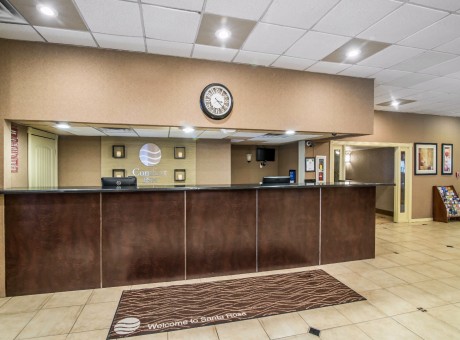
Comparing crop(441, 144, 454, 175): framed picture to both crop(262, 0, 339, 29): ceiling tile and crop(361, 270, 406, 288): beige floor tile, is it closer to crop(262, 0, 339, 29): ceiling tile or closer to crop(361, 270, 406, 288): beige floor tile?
crop(361, 270, 406, 288): beige floor tile

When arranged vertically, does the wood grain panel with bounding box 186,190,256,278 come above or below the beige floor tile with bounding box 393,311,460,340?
above

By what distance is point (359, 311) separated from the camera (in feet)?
9.43

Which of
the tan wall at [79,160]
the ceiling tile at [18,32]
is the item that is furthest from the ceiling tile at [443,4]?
the tan wall at [79,160]

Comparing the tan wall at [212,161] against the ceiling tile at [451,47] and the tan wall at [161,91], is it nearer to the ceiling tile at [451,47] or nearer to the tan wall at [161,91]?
the tan wall at [161,91]

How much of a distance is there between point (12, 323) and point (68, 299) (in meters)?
0.57

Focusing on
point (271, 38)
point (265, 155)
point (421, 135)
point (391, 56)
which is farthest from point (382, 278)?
point (421, 135)

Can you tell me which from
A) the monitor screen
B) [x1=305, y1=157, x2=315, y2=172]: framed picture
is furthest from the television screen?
the monitor screen

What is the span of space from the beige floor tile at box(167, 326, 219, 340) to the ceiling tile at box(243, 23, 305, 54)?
11.1ft

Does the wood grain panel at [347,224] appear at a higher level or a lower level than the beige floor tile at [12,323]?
higher

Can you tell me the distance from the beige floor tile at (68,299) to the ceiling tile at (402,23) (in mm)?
4773

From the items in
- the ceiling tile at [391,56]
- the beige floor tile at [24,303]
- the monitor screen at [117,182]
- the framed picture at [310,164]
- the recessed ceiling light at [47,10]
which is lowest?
the beige floor tile at [24,303]

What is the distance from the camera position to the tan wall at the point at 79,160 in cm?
601

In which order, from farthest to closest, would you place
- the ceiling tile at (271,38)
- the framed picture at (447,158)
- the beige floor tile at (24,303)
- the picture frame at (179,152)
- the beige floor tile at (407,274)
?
the framed picture at (447,158), the picture frame at (179,152), the beige floor tile at (407,274), the ceiling tile at (271,38), the beige floor tile at (24,303)

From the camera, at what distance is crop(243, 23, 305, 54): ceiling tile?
123 inches
